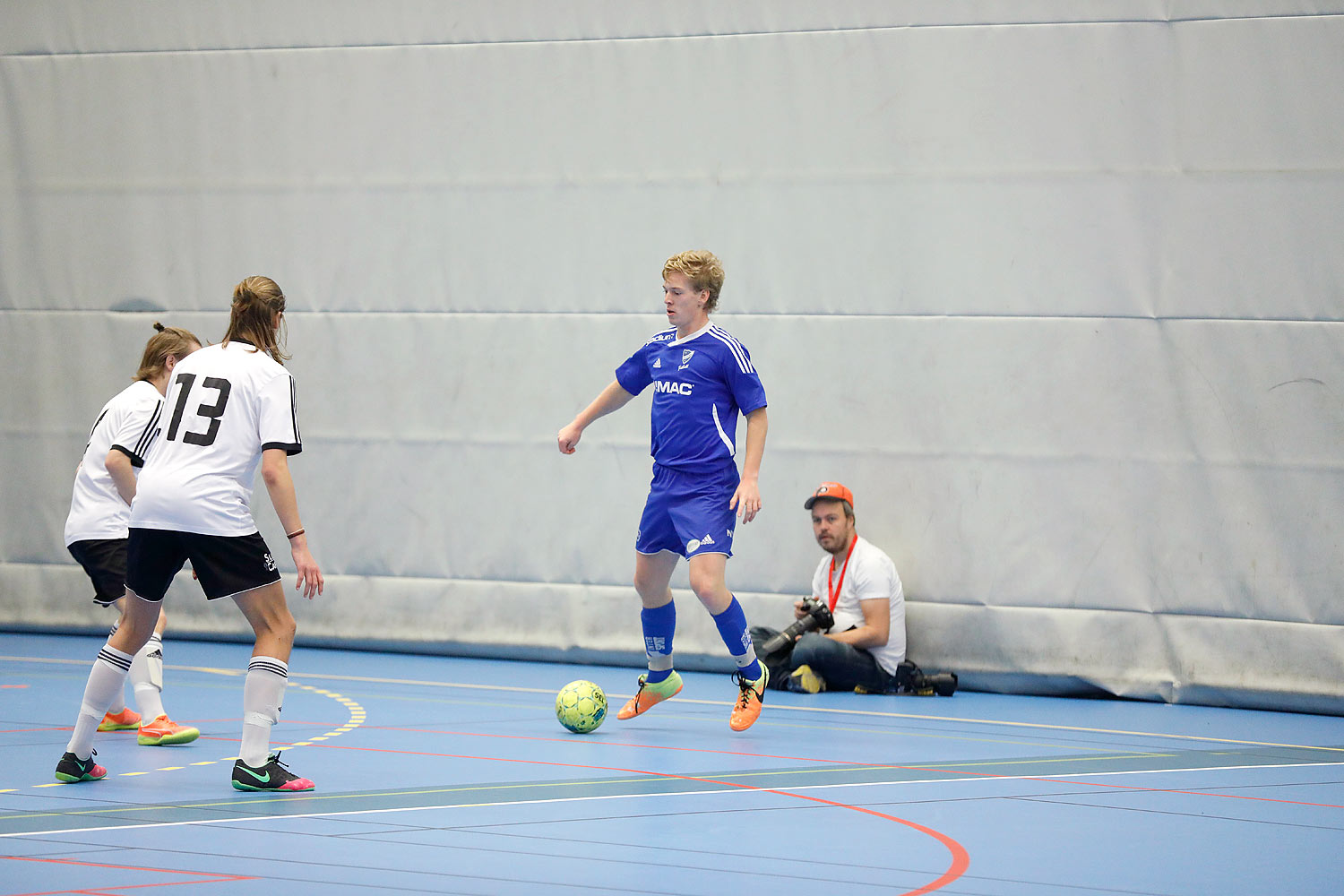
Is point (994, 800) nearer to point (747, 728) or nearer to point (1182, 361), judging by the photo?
point (747, 728)

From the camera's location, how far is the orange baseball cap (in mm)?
9953

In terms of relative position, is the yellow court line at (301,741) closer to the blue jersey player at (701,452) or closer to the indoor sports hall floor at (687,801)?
the indoor sports hall floor at (687,801)

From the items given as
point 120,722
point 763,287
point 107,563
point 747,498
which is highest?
point 763,287

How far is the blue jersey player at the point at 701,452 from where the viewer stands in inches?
308

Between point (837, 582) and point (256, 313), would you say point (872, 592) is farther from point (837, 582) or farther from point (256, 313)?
point (256, 313)

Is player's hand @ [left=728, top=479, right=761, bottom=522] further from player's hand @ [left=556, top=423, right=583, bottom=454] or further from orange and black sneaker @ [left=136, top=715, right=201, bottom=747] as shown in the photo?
orange and black sneaker @ [left=136, top=715, right=201, bottom=747]

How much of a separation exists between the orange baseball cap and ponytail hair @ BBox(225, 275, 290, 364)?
181 inches

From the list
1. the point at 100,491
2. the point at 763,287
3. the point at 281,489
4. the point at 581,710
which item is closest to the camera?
the point at 281,489

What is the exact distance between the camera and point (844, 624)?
993 centimetres

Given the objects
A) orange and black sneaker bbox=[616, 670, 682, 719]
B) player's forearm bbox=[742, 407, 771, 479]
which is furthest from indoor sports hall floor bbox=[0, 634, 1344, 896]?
player's forearm bbox=[742, 407, 771, 479]

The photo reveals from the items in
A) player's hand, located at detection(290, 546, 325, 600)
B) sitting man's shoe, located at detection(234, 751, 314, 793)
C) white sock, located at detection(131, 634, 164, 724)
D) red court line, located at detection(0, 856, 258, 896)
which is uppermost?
player's hand, located at detection(290, 546, 325, 600)

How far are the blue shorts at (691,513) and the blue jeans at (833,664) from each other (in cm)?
209

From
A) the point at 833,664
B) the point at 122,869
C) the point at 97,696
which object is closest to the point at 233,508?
the point at 97,696

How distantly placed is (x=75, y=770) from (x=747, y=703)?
10.9 ft
